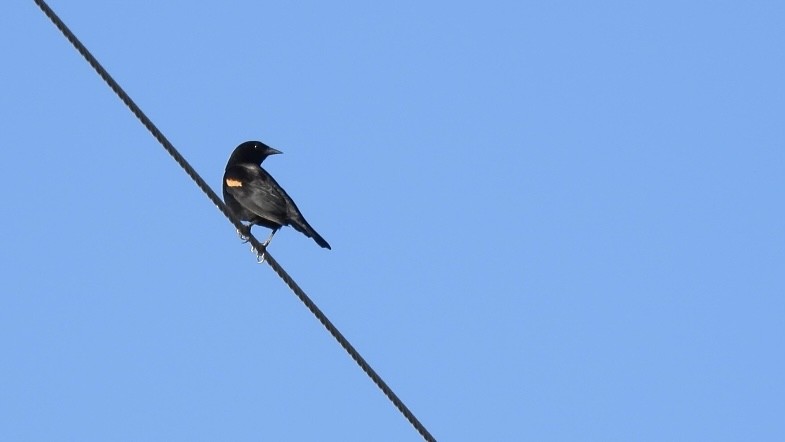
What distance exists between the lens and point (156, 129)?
5984 mm

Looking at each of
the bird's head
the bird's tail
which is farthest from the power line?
the bird's head

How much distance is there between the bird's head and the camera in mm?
12680

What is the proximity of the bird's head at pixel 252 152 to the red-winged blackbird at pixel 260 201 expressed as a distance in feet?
1.18

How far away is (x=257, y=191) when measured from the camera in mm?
11266

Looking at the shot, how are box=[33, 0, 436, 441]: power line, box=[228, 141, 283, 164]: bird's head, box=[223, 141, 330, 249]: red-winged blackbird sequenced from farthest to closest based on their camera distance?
box=[228, 141, 283, 164]: bird's head → box=[223, 141, 330, 249]: red-winged blackbird → box=[33, 0, 436, 441]: power line

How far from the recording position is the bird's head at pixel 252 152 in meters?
12.7

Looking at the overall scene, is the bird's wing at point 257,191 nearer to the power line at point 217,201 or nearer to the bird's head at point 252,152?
the bird's head at point 252,152

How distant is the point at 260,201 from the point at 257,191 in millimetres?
230

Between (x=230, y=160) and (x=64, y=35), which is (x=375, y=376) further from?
(x=230, y=160)

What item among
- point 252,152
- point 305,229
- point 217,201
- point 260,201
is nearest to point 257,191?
point 260,201

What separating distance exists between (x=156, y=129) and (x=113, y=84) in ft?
1.20

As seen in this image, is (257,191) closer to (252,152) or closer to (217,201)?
(252,152)

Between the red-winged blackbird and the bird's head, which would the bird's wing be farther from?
the bird's head

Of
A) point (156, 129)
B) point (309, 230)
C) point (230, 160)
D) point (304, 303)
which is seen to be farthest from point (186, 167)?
point (230, 160)
